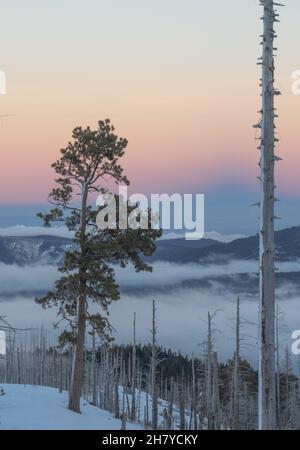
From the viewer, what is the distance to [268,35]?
15.8 metres

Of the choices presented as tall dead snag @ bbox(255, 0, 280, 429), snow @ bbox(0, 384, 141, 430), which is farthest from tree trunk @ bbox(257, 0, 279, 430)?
snow @ bbox(0, 384, 141, 430)

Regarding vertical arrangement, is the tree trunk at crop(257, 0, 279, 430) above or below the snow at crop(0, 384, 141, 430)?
above

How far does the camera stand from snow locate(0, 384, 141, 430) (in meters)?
27.3

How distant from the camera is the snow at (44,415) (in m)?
27.3

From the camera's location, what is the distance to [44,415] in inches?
1190

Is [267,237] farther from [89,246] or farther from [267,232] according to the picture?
[89,246]

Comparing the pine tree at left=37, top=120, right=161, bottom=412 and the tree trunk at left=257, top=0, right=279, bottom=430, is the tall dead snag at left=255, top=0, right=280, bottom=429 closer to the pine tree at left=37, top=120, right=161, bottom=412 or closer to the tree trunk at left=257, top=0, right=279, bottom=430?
the tree trunk at left=257, top=0, right=279, bottom=430

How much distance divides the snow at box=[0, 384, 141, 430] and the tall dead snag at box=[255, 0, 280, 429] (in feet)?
40.7

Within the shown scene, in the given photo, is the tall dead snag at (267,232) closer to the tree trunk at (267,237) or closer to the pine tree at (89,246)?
the tree trunk at (267,237)

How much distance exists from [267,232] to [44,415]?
1801 cm

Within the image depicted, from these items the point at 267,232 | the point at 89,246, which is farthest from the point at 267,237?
the point at 89,246
